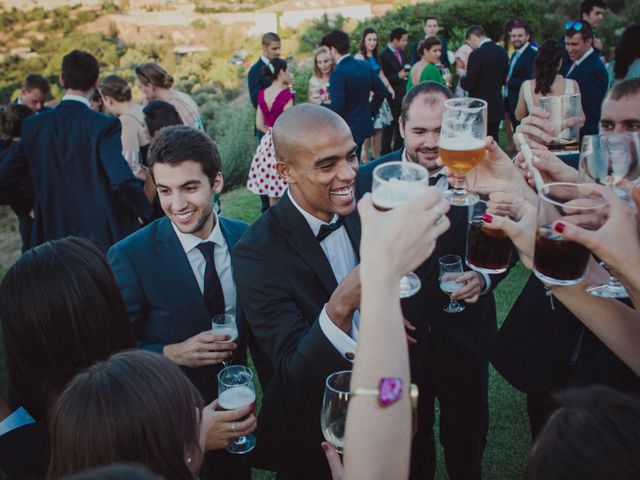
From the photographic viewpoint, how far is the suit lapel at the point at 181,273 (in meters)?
2.89

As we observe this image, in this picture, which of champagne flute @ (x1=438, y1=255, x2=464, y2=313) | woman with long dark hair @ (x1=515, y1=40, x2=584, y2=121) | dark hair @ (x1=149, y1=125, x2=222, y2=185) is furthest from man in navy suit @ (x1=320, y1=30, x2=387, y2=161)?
champagne flute @ (x1=438, y1=255, x2=464, y2=313)

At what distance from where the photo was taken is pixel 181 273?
2902mm

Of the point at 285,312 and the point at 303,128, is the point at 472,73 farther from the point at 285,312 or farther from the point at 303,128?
the point at 285,312

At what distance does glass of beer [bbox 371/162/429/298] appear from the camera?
1.54m

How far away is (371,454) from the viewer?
4.12ft

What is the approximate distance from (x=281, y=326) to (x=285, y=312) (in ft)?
0.24

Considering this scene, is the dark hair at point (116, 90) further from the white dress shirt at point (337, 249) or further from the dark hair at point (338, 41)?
the white dress shirt at point (337, 249)

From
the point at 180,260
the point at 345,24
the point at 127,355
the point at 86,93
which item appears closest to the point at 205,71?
the point at 345,24

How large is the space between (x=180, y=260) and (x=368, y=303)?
186cm

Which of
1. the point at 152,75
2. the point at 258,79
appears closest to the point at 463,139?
the point at 152,75

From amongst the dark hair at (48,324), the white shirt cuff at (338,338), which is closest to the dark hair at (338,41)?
the dark hair at (48,324)

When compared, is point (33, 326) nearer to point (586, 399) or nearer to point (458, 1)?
point (586, 399)

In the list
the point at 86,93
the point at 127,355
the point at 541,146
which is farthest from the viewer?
the point at 86,93

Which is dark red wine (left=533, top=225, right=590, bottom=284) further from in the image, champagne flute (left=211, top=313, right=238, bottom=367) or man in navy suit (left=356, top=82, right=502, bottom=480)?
champagne flute (left=211, top=313, right=238, bottom=367)
